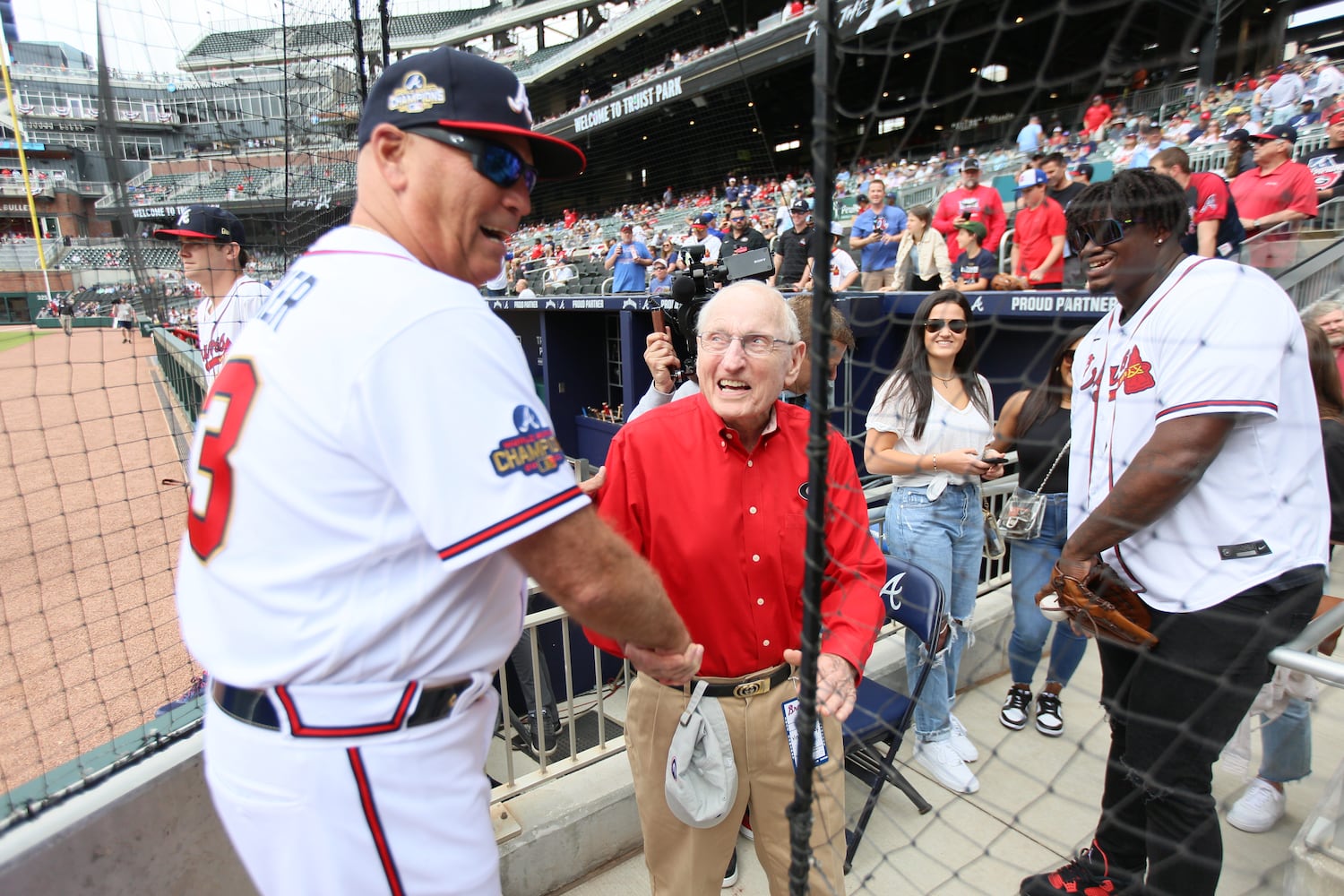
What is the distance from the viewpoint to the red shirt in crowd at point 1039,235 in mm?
5457

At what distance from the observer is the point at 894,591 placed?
2.75 metres

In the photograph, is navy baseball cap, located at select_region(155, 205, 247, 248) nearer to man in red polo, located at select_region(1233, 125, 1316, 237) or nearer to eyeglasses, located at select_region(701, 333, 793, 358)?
eyeglasses, located at select_region(701, 333, 793, 358)

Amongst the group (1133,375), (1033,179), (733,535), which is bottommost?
(733,535)

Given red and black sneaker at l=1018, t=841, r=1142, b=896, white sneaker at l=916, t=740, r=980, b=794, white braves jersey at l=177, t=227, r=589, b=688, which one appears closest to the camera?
white braves jersey at l=177, t=227, r=589, b=688

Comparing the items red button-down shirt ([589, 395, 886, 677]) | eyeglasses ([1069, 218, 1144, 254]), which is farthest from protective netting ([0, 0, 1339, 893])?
red button-down shirt ([589, 395, 886, 677])

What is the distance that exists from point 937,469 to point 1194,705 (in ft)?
4.40

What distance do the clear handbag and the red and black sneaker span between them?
114 centimetres

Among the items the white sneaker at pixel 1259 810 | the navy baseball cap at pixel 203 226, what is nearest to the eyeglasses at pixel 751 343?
the white sneaker at pixel 1259 810

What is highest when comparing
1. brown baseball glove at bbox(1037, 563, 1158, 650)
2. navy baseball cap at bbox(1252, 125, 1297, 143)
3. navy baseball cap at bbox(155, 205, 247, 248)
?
navy baseball cap at bbox(1252, 125, 1297, 143)

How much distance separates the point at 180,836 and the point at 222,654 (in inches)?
48.1

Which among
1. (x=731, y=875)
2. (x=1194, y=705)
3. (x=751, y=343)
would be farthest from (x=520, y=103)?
(x=731, y=875)

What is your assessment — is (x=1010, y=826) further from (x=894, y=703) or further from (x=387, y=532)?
(x=387, y=532)

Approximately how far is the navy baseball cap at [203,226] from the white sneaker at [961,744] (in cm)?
389

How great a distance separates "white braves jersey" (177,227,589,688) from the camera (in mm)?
914
